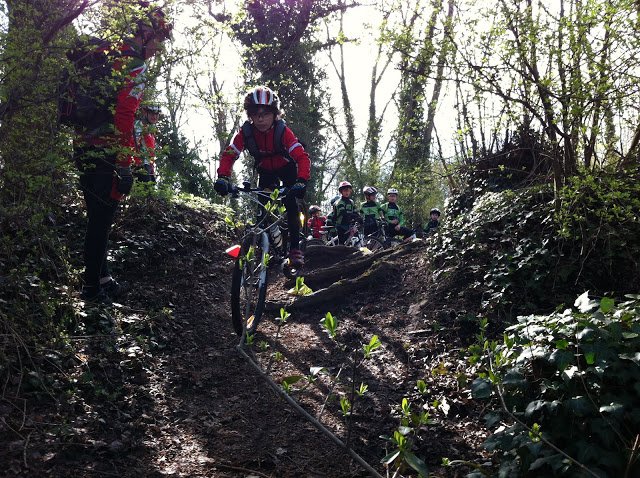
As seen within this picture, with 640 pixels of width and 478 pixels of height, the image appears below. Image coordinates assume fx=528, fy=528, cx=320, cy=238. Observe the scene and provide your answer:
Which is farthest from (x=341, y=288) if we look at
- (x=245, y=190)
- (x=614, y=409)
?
(x=614, y=409)

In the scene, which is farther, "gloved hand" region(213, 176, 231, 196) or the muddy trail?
"gloved hand" region(213, 176, 231, 196)

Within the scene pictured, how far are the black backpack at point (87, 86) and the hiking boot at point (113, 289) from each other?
1591 millimetres

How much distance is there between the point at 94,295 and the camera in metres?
4.79

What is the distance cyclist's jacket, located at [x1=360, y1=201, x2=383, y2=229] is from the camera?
13805 millimetres

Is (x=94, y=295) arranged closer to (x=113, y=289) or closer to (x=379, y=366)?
(x=113, y=289)

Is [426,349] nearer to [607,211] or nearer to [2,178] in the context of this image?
[607,211]

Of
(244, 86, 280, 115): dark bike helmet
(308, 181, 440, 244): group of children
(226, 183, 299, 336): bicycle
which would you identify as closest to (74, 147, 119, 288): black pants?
(226, 183, 299, 336): bicycle

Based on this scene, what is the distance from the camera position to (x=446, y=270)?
6145 millimetres

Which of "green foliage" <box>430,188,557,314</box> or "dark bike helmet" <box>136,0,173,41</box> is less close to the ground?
"dark bike helmet" <box>136,0,173,41</box>

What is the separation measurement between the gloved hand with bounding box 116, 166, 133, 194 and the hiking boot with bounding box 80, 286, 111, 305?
1051 millimetres

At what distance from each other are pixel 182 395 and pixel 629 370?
3.00 meters

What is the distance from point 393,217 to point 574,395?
1229 centimetres

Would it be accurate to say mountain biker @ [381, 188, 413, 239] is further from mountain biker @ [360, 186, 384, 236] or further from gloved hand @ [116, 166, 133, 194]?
gloved hand @ [116, 166, 133, 194]

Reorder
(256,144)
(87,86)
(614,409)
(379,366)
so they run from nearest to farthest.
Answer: (614,409) → (87,86) → (379,366) → (256,144)
